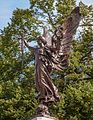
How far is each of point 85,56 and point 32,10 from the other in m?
3.91

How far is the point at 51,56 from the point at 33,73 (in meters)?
10.3

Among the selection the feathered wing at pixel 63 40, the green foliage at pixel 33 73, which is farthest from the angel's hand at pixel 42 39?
the green foliage at pixel 33 73

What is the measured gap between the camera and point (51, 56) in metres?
12.1

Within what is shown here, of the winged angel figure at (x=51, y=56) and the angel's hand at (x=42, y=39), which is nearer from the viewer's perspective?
the winged angel figure at (x=51, y=56)

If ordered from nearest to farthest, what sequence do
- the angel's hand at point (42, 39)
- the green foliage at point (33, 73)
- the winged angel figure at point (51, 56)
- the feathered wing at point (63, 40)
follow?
the winged angel figure at point (51, 56) < the angel's hand at point (42, 39) < the feathered wing at point (63, 40) < the green foliage at point (33, 73)

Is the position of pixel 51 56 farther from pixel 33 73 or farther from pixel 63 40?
pixel 33 73

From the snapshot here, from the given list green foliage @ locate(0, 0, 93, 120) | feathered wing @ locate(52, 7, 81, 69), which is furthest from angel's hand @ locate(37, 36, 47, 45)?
green foliage @ locate(0, 0, 93, 120)

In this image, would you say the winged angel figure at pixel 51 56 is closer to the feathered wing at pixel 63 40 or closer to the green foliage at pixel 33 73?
the feathered wing at pixel 63 40

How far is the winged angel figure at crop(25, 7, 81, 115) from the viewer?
11.8 m

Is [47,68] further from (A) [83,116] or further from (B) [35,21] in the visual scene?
(B) [35,21]

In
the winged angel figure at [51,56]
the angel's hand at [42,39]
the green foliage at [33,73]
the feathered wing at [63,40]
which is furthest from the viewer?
the green foliage at [33,73]

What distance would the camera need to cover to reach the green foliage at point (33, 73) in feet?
68.9

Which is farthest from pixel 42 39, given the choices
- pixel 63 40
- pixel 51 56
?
pixel 63 40

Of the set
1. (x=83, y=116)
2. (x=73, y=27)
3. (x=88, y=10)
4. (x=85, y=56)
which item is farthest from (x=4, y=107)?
(x=73, y=27)
